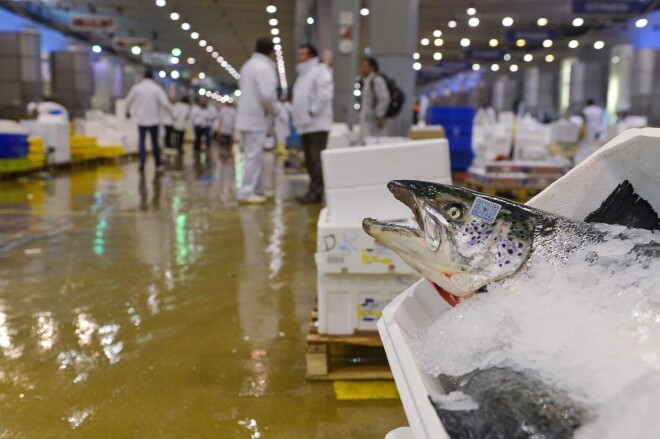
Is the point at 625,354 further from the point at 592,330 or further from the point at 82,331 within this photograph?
the point at 82,331

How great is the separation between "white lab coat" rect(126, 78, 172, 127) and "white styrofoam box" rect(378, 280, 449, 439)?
12233 millimetres

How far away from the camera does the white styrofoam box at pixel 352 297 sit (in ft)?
9.91

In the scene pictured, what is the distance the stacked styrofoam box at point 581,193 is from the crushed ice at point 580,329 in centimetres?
10

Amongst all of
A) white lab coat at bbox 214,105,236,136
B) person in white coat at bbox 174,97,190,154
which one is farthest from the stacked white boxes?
white lab coat at bbox 214,105,236,136

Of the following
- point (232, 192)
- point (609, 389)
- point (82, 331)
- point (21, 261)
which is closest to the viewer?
point (609, 389)

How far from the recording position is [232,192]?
32.1 feet

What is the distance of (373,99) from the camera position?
8.73 m

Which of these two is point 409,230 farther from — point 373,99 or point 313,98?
point 373,99

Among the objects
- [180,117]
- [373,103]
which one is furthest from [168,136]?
[373,103]

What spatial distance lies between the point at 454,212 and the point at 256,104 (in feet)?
22.9

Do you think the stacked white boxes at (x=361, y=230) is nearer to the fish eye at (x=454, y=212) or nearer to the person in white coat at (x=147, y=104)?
the fish eye at (x=454, y=212)

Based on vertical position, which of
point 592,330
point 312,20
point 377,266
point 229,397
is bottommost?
point 229,397

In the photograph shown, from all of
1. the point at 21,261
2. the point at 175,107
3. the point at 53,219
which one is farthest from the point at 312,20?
the point at 21,261

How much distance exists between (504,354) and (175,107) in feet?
70.6
